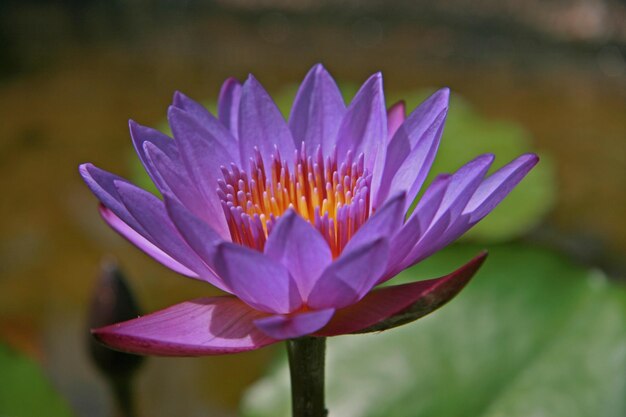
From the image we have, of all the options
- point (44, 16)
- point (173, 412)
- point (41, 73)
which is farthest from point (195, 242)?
point (44, 16)

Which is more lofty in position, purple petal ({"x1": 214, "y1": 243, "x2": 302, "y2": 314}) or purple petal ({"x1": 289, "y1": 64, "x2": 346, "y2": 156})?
purple petal ({"x1": 289, "y1": 64, "x2": 346, "y2": 156})

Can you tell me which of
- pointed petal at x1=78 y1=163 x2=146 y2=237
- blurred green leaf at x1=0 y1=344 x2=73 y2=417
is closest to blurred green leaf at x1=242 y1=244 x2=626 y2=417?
blurred green leaf at x1=0 y1=344 x2=73 y2=417

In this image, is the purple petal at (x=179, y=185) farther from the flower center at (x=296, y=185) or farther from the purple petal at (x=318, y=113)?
the purple petal at (x=318, y=113)

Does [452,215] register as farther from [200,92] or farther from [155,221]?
[200,92]

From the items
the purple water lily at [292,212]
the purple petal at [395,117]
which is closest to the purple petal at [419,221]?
the purple water lily at [292,212]

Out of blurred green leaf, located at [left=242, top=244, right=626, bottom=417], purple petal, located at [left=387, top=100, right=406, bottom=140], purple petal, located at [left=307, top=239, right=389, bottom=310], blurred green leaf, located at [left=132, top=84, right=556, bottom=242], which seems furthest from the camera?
blurred green leaf, located at [left=132, top=84, right=556, bottom=242]

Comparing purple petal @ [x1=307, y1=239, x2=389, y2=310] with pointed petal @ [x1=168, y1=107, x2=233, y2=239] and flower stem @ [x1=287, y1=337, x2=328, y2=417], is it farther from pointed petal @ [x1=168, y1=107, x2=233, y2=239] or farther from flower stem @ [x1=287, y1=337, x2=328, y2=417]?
pointed petal @ [x1=168, y1=107, x2=233, y2=239]
